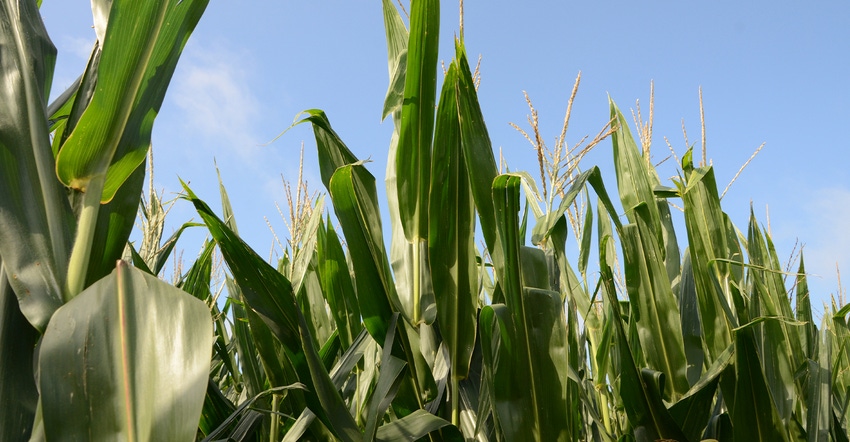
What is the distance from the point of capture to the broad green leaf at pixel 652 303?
1.43 metres

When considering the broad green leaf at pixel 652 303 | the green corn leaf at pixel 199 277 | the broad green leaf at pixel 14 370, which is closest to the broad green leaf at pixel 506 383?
the broad green leaf at pixel 652 303

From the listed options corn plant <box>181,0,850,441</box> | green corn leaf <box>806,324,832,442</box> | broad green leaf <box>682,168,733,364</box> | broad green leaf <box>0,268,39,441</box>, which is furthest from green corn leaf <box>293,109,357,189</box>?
green corn leaf <box>806,324,832,442</box>

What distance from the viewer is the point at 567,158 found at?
5.09 ft

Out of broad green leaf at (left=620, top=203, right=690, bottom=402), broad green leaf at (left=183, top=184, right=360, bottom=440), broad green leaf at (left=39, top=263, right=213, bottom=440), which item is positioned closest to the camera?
broad green leaf at (left=39, top=263, right=213, bottom=440)

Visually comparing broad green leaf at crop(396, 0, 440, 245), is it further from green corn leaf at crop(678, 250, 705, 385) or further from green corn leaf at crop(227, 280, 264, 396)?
green corn leaf at crop(678, 250, 705, 385)

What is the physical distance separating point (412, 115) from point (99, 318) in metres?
0.73

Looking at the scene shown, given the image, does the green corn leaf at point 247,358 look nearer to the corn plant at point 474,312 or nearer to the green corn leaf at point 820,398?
the corn plant at point 474,312

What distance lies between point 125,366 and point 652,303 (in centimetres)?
108

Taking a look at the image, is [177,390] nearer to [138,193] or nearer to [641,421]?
[138,193]

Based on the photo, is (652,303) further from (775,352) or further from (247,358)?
(247,358)

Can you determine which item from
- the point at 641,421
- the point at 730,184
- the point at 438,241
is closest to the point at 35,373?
the point at 438,241

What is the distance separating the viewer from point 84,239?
0.89 m

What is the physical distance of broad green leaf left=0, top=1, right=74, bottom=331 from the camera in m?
0.83

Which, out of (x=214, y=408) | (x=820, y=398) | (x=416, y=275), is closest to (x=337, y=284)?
(x=416, y=275)
